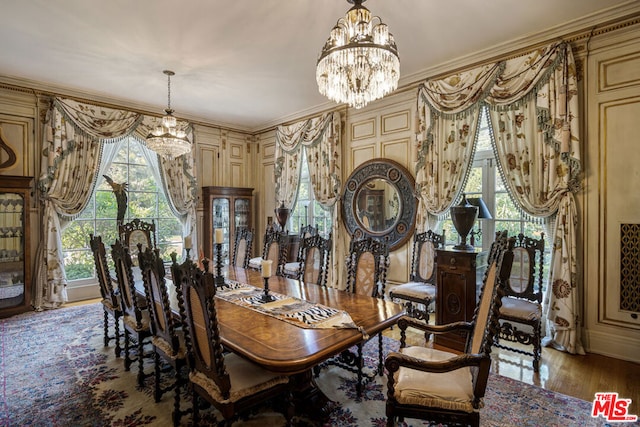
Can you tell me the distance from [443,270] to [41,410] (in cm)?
330

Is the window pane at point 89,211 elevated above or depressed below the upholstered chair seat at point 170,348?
above

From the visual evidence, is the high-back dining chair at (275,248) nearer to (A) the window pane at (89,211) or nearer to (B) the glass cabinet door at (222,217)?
(B) the glass cabinet door at (222,217)

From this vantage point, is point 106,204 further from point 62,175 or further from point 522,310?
point 522,310

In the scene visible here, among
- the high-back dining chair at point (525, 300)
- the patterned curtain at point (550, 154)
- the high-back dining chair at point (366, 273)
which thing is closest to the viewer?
the high-back dining chair at point (366, 273)

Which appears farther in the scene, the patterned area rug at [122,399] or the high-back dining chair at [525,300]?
the high-back dining chair at [525,300]

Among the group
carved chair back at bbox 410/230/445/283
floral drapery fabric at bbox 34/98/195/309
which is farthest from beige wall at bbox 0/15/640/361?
floral drapery fabric at bbox 34/98/195/309

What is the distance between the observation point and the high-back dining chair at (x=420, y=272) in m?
3.52

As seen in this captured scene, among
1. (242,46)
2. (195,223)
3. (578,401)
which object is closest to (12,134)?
(195,223)

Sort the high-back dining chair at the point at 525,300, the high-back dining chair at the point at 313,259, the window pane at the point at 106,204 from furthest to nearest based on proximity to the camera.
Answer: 1. the window pane at the point at 106,204
2. the high-back dining chair at the point at 313,259
3. the high-back dining chair at the point at 525,300

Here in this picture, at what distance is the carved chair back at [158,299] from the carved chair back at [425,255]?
2733 millimetres

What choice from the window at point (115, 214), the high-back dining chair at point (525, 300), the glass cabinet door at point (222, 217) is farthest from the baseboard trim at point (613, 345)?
the window at point (115, 214)

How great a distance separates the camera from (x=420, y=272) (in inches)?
152

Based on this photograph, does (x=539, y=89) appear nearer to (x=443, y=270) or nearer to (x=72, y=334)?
(x=443, y=270)

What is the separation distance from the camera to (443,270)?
316 cm
